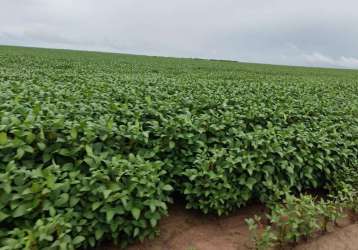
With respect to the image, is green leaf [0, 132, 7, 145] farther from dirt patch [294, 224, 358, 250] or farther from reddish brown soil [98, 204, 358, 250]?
dirt patch [294, 224, 358, 250]

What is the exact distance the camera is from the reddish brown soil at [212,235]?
2373 mm

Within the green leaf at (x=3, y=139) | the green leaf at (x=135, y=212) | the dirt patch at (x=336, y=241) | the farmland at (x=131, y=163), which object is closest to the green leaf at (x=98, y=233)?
the farmland at (x=131, y=163)

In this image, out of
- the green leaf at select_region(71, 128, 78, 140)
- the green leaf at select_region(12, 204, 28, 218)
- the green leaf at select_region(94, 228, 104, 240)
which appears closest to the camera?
the green leaf at select_region(12, 204, 28, 218)

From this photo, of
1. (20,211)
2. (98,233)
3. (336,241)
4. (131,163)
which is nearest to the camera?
(20,211)

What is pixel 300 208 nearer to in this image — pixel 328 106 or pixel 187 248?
pixel 187 248

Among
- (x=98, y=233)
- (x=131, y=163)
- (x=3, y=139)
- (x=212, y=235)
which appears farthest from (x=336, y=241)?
(x=3, y=139)

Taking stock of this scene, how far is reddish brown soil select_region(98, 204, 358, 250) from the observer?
237cm

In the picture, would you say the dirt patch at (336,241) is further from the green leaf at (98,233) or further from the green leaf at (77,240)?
the green leaf at (77,240)

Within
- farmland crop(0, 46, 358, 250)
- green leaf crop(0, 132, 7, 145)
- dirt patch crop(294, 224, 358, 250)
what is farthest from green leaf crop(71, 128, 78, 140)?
dirt patch crop(294, 224, 358, 250)

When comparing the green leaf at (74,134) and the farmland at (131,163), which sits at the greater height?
the green leaf at (74,134)

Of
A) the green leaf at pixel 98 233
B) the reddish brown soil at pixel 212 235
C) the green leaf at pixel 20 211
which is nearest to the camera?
the green leaf at pixel 20 211

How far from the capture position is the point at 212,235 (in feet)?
8.32

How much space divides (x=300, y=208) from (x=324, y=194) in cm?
115

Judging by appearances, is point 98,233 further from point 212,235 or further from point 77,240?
point 212,235
